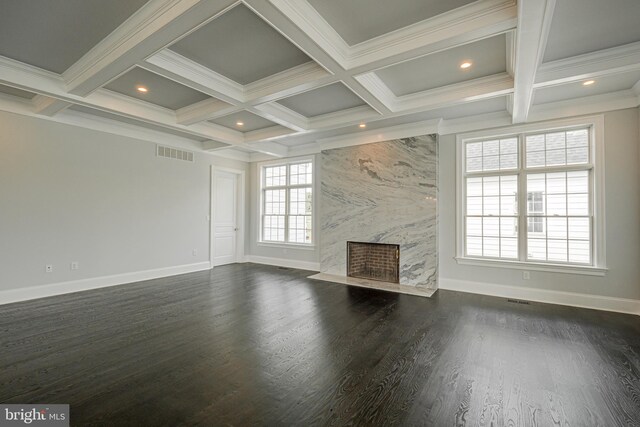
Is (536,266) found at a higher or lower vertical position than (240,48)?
lower

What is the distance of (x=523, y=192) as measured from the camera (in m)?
4.51

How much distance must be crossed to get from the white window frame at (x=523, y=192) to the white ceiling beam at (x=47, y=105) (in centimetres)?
595

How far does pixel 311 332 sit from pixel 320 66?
2.88 meters

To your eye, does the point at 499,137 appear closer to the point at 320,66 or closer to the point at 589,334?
the point at 589,334

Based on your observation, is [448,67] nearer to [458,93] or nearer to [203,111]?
[458,93]

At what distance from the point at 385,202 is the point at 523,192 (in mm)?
2160

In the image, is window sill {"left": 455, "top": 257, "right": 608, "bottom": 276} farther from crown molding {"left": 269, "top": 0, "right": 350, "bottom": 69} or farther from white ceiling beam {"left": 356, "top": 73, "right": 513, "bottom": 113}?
crown molding {"left": 269, "top": 0, "right": 350, "bottom": 69}

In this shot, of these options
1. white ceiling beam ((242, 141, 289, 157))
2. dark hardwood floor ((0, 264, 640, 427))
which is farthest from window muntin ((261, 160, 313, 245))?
dark hardwood floor ((0, 264, 640, 427))

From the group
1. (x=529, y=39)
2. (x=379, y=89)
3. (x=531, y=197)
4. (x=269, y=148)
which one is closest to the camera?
(x=529, y=39)

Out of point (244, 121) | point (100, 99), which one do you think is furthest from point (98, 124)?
point (244, 121)

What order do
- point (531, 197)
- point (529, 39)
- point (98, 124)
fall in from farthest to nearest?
point (98, 124) → point (531, 197) → point (529, 39)

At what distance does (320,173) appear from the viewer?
639 cm

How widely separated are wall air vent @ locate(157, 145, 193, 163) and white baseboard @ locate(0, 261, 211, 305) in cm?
228

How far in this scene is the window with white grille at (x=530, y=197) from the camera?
4141 mm
